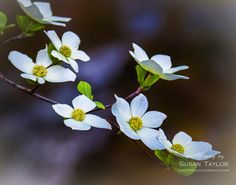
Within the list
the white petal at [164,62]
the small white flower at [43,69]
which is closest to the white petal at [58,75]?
the small white flower at [43,69]

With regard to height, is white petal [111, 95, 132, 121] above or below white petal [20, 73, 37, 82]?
below

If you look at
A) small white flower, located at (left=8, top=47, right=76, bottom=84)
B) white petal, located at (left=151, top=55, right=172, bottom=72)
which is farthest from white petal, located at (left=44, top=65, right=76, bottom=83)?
white petal, located at (left=151, top=55, right=172, bottom=72)

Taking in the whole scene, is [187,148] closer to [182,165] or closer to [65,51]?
[182,165]

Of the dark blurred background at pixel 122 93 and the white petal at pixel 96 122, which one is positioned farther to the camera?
the dark blurred background at pixel 122 93

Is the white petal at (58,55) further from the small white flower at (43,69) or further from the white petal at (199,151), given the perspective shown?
the white petal at (199,151)

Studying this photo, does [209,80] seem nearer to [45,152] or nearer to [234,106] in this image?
[234,106]

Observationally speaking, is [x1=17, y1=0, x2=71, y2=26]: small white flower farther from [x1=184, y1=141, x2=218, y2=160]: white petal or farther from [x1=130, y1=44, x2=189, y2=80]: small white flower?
[x1=184, y1=141, x2=218, y2=160]: white petal

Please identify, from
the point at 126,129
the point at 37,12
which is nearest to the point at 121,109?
the point at 126,129
